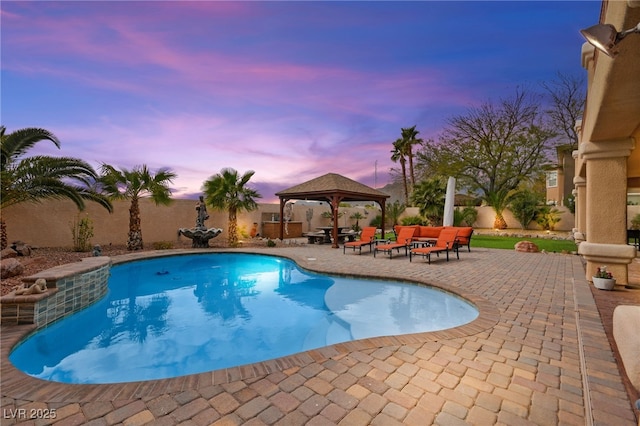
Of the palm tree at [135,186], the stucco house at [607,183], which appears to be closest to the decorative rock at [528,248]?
the stucco house at [607,183]

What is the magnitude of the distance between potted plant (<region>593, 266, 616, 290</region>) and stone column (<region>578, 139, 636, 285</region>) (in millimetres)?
299

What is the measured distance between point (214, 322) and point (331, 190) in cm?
993

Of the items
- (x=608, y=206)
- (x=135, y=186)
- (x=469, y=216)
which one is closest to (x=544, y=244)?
(x=469, y=216)

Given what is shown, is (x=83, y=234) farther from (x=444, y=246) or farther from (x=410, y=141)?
(x=410, y=141)

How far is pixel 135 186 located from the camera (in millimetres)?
12766

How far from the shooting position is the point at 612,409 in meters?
2.18

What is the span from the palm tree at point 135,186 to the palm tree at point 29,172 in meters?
1.76

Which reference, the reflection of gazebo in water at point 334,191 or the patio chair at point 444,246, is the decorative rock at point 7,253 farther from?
the patio chair at point 444,246

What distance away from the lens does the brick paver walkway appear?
7.38 ft

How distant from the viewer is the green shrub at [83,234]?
12.0 metres

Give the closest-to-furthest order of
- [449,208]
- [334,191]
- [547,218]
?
[449,208], [334,191], [547,218]

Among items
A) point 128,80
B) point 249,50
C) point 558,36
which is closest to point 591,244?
point 558,36

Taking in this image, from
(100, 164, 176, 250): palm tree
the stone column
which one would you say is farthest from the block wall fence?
the stone column

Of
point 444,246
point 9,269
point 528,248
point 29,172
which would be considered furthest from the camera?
point 528,248
